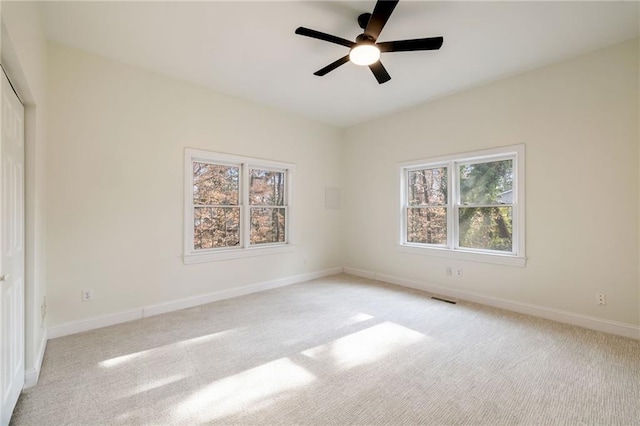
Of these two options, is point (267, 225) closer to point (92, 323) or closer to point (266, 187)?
point (266, 187)

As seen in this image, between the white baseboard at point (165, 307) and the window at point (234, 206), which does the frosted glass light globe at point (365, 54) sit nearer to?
the window at point (234, 206)

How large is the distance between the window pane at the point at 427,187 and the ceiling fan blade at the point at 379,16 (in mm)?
2673

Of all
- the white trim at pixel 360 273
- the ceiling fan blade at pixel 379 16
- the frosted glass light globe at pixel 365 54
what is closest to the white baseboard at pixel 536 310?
the white trim at pixel 360 273

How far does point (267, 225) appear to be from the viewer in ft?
15.3

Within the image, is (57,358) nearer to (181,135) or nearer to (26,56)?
(26,56)

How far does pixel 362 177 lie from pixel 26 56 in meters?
4.43

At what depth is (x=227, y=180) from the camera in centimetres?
419

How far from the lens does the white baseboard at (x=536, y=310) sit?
113 inches

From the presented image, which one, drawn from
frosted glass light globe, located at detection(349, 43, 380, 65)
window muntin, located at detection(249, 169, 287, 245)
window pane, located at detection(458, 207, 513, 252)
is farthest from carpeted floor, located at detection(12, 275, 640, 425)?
frosted glass light globe, located at detection(349, 43, 380, 65)

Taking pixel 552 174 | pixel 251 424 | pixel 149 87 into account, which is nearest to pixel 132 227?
pixel 149 87

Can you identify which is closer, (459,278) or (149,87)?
(149,87)

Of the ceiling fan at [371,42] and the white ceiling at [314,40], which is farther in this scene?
the white ceiling at [314,40]

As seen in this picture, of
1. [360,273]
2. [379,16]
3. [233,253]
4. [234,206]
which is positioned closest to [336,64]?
[379,16]

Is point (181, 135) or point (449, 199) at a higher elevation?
point (181, 135)
